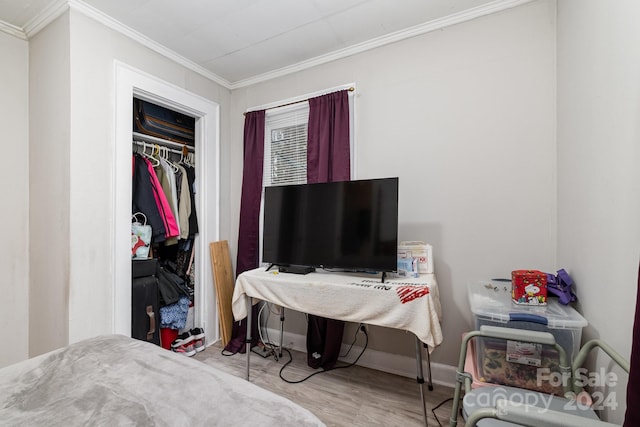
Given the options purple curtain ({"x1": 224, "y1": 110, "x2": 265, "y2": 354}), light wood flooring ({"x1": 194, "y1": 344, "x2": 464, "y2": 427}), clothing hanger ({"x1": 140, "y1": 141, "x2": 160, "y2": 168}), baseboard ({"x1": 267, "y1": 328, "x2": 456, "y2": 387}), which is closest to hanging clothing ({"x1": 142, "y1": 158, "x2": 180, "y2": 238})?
clothing hanger ({"x1": 140, "y1": 141, "x2": 160, "y2": 168})

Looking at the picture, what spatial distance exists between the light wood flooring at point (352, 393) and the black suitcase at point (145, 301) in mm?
557

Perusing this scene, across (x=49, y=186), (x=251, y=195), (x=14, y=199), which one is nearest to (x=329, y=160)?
(x=251, y=195)

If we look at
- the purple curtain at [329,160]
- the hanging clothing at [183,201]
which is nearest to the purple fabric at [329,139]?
the purple curtain at [329,160]

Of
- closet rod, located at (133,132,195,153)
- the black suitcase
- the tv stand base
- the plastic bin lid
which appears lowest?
the black suitcase

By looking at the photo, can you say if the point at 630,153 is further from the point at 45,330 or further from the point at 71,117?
the point at 45,330

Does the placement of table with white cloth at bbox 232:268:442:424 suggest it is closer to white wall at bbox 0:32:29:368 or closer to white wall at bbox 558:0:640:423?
white wall at bbox 558:0:640:423

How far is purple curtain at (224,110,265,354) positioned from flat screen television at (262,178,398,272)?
49 cm

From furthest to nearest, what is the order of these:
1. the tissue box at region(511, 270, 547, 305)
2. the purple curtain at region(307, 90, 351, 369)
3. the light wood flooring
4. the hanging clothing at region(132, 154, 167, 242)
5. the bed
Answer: the hanging clothing at region(132, 154, 167, 242), the purple curtain at region(307, 90, 351, 369), the light wood flooring, the tissue box at region(511, 270, 547, 305), the bed

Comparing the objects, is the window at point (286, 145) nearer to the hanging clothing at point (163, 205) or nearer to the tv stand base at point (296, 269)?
the tv stand base at point (296, 269)

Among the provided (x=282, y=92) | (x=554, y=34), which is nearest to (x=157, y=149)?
(x=282, y=92)

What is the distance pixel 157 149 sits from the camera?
106 inches

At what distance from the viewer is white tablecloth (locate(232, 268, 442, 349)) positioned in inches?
59.5

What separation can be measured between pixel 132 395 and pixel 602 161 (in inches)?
78.0

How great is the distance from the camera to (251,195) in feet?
9.15
